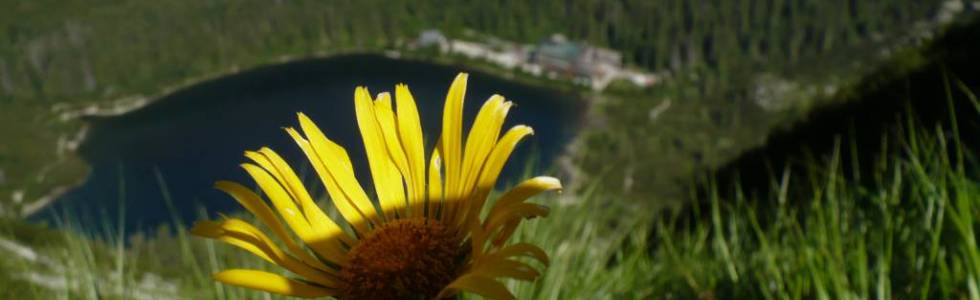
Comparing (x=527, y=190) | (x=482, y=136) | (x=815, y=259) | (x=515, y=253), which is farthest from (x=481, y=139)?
(x=815, y=259)

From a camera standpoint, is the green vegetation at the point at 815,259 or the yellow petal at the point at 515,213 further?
Result: the green vegetation at the point at 815,259

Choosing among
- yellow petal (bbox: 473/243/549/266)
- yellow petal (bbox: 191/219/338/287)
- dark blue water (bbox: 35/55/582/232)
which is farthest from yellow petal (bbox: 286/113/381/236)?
dark blue water (bbox: 35/55/582/232)

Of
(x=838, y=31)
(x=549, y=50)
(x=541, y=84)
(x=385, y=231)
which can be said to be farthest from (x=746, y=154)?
(x=838, y=31)

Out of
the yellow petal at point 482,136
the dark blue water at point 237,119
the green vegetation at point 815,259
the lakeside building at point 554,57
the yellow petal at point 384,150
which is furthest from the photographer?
the lakeside building at point 554,57

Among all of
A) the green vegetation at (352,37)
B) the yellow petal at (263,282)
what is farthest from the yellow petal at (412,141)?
the green vegetation at (352,37)

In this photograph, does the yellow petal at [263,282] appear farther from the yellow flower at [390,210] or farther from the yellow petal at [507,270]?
the yellow petal at [507,270]

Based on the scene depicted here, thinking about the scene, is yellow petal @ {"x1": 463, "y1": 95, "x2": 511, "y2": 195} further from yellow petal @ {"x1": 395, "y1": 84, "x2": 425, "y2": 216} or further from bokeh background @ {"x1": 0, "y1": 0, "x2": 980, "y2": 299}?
bokeh background @ {"x1": 0, "y1": 0, "x2": 980, "y2": 299}

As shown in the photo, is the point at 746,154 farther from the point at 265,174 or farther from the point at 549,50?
the point at 549,50
